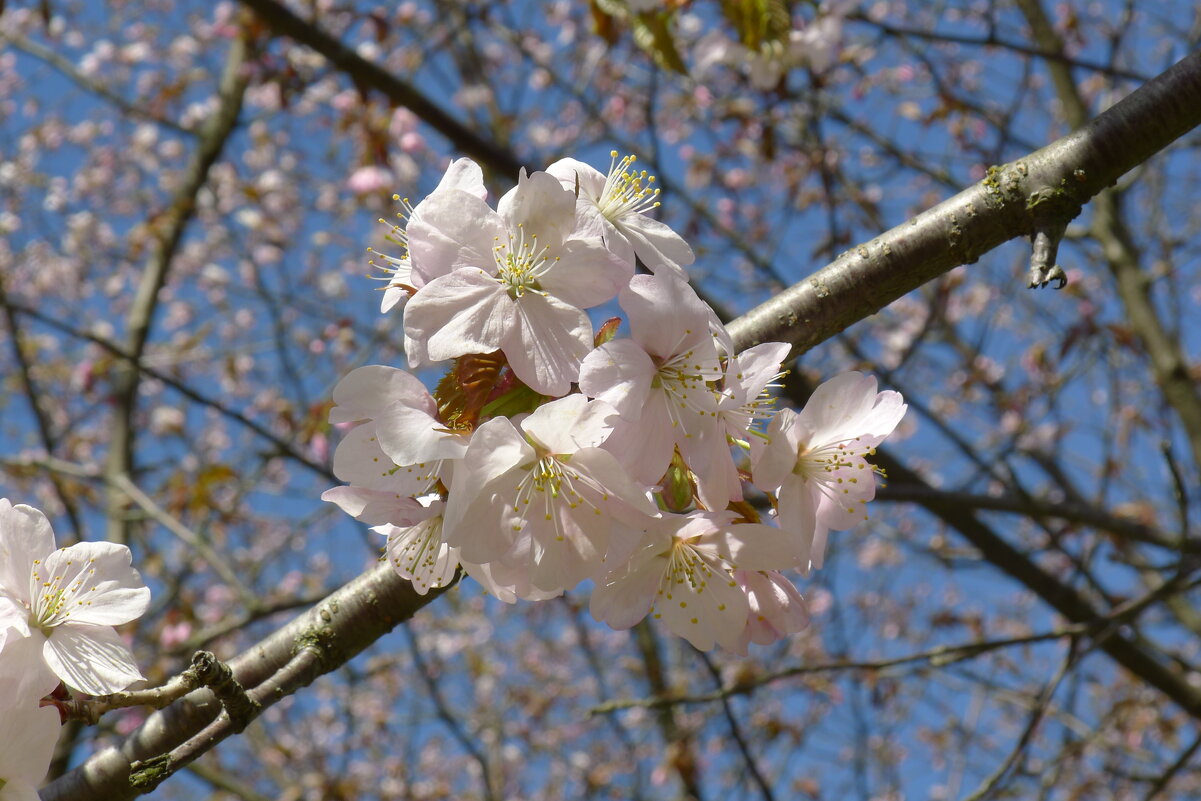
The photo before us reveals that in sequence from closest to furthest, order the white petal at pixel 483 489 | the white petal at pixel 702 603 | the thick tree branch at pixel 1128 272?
1. the white petal at pixel 483 489
2. the white petal at pixel 702 603
3. the thick tree branch at pixel 1128 272

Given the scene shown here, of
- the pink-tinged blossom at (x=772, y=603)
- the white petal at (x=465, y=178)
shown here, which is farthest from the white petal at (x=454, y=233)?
the pink-tinged blossom at (x=772, y=603)

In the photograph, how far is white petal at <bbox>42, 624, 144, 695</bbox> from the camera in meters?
1.15

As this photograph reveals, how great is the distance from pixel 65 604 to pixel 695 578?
81 cm

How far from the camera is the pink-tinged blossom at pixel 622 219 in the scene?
117 centimetres

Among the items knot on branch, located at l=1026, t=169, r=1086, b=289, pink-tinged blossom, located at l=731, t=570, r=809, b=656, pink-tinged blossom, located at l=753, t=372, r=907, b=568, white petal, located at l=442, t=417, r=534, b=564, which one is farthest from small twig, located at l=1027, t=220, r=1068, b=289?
white petal, located at l=442, t=417, r=534, b=564

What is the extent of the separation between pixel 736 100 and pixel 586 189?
415cm

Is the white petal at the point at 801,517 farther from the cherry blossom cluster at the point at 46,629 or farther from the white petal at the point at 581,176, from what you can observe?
the cherry blossom cluster at the point at 46,629

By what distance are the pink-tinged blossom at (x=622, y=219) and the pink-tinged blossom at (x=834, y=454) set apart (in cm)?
25

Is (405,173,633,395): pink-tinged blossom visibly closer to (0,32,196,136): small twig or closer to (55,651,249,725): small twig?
(55,651,249,725): small twig

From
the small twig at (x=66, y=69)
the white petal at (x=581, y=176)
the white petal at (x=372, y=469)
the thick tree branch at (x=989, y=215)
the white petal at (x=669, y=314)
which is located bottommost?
the white petal at (x=669, y=314)

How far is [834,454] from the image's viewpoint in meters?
1.23

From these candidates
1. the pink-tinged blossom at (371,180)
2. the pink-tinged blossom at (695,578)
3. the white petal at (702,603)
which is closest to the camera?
the pink-tinged blossom at (695,578)

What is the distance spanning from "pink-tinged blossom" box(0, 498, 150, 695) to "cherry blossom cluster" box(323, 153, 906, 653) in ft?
1.15

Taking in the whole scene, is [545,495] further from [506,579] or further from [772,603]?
[772,603]
